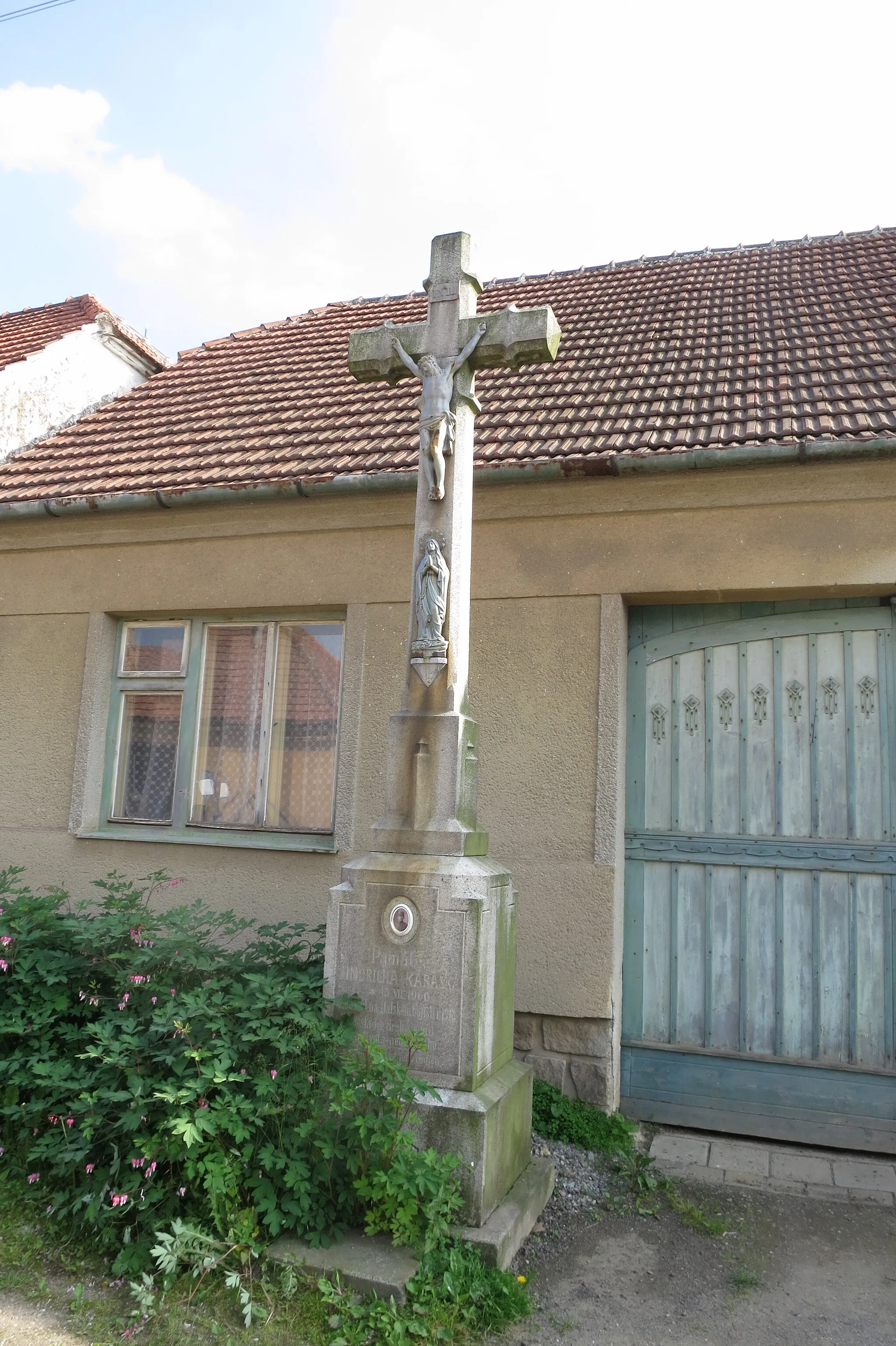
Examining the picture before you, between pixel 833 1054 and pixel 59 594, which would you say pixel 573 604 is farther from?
pixel 59 594

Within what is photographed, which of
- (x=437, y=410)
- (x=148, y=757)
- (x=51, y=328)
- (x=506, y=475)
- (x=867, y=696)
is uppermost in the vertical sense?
(x=51, y=328)

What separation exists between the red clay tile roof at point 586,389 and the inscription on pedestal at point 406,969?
2809 millimetres

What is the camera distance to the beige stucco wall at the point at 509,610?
5.30m

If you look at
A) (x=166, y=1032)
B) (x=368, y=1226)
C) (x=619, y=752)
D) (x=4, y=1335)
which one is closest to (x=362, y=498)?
(x=619, y=752)

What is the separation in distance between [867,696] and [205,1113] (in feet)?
13.1

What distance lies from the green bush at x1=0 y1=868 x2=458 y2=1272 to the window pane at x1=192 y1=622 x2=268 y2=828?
2.07 m

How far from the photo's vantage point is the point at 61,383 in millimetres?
8711

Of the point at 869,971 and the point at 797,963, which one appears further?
the point at 797,963

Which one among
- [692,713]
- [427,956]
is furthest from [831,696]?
[427,956]

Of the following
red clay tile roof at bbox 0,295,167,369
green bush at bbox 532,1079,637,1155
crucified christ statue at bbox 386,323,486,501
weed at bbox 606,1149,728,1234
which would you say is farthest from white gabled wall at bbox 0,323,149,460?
weed at bbox 606,1149,728,1234

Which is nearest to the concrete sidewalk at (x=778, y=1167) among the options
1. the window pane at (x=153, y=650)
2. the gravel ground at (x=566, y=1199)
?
the gravel ground at (x=566, y=1199)

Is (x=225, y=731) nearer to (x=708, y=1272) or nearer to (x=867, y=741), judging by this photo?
(x=867, y=741)

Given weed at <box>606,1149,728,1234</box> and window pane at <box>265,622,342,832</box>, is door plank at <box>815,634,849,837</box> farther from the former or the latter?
window pane at <box>265,622,342,832</box>

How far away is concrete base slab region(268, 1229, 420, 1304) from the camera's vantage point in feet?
10.9
